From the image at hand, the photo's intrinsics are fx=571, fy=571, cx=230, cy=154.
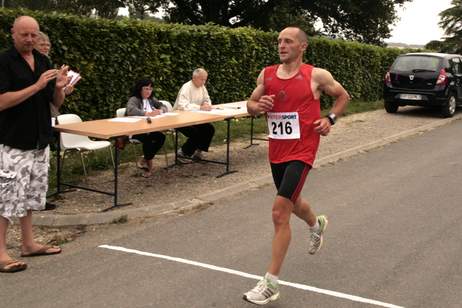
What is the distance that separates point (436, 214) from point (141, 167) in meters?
4.25

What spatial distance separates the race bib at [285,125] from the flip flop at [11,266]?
2395 millimetres

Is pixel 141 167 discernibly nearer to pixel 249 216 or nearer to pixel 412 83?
pixel 249 216

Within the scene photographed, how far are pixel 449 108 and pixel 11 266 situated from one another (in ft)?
49.0

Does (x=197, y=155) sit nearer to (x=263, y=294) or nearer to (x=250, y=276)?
(x=250, y=276)

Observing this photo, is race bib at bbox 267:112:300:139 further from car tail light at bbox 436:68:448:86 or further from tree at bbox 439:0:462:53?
tree at bbox 439:0:462:53

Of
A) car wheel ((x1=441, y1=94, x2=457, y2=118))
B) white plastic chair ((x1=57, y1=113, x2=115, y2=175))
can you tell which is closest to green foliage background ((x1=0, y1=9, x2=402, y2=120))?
white plastic chair ((x1=57, y1=113, x2=115, y2=175))

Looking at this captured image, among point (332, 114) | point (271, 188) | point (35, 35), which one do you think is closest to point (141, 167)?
point (271, 188)

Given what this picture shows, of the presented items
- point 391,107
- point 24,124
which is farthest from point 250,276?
point 391,107

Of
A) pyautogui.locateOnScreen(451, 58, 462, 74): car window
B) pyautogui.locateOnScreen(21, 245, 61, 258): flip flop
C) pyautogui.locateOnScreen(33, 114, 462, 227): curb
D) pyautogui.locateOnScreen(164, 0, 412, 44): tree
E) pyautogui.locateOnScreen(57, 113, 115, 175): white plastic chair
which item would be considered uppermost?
pyautogui.locateOnScreen(164, 0, 412, 44): tree

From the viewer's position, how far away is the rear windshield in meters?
16.5

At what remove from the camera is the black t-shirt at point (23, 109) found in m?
4.82

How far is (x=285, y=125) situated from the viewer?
4.42m

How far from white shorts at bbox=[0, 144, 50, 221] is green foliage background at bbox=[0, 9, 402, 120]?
435cm

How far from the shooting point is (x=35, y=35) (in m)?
4.86
